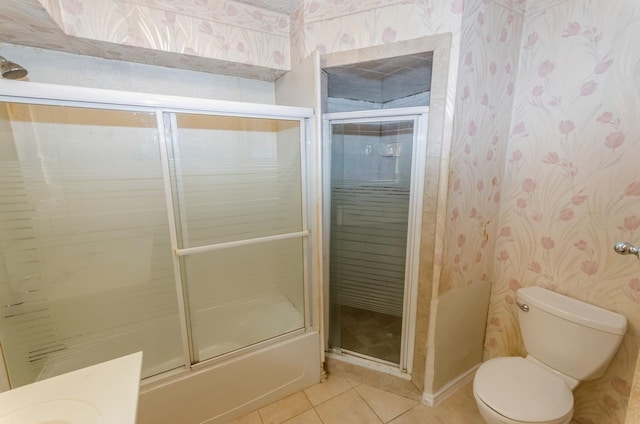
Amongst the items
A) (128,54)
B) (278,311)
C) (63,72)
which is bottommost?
(278,311)

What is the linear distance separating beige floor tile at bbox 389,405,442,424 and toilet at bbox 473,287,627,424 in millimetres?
402

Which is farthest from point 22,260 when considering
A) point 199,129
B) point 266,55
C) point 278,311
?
point 266,55

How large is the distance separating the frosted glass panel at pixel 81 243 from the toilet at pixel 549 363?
1.60m

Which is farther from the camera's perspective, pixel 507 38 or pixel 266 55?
pixel 266 55

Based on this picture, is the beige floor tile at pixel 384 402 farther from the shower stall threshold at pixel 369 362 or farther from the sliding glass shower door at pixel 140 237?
the sliding glass shower door at pixel 140 237

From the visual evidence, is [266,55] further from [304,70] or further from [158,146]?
[158,146]

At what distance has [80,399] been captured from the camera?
0.71 m

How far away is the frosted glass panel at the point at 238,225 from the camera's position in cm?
149

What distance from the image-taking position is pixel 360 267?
188cm

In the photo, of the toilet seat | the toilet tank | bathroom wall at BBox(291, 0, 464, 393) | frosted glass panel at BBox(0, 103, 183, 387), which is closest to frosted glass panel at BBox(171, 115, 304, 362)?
frosted glass panel at BBox(0, 103, 183, 387)

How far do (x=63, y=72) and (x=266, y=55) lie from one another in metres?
1.06

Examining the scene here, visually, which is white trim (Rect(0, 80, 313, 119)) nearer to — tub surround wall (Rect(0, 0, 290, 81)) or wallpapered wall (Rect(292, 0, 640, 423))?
tub surround wall (Rect(0, 0, 290, 81))

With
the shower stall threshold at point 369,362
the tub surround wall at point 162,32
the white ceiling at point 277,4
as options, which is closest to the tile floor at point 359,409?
the shower stall threshold at point 369,362

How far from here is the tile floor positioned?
1486 millimetres
